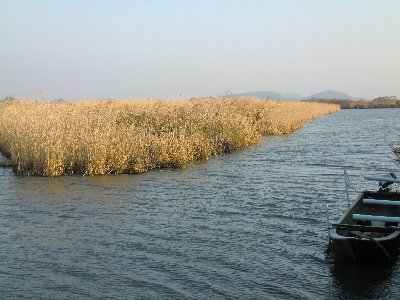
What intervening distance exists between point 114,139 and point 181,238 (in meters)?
8.57

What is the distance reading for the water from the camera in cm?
741

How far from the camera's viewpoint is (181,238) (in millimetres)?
9984

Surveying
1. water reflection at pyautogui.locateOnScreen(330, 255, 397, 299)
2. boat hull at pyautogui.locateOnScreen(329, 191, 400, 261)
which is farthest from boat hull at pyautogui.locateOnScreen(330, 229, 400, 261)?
water reflection at pyautogui.locateOnScreen(330, 255, 397, 299)

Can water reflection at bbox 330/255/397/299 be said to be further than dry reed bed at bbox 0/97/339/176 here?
No

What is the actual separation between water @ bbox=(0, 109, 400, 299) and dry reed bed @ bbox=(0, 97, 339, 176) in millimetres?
715

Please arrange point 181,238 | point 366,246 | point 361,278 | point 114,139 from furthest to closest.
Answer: point 114,139 → point 181,238 → point 366,246 → point 361,278

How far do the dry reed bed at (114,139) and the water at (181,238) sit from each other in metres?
0.72

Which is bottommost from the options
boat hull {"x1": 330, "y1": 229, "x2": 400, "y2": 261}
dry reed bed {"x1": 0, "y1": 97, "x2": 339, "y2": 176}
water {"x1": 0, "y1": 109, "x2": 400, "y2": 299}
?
water {"x1": 0, "y1": 109, "x2": 400, "y2": 299}

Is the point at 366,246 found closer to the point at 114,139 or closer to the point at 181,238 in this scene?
the point at 181,238

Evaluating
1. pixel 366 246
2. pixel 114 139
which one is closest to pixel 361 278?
pixel 366 246

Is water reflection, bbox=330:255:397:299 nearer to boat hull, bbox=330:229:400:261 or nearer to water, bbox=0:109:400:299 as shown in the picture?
water, bbox=0:109:400:299

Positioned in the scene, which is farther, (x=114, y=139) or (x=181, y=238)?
(x=114, y=139)

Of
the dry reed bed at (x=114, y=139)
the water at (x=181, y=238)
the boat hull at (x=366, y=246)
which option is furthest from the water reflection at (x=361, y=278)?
the dry reed bed at (x=114, y=139)

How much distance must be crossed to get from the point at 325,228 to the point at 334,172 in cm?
806
